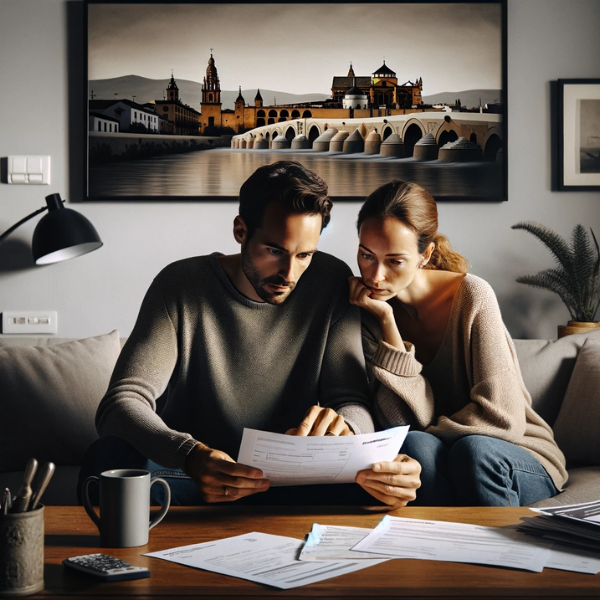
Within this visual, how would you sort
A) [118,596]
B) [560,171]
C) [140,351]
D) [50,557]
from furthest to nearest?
[560,171]
[140,351]
[50,557]
[118,596]

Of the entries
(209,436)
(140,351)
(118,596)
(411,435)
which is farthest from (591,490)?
(118,596)

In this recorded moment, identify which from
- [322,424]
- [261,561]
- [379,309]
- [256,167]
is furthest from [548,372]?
[261,561]

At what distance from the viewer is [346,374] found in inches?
62.6

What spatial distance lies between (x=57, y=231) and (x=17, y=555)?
1.66 m


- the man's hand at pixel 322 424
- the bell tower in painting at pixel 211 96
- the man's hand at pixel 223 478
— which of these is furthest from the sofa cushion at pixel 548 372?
the bell tower in painting at pixel 211 96

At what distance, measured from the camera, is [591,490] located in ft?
5.71

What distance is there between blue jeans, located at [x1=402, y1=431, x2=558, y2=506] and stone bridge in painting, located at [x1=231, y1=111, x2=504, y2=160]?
4.89 feet

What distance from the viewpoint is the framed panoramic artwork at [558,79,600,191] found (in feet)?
8.83

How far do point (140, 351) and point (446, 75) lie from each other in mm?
1780

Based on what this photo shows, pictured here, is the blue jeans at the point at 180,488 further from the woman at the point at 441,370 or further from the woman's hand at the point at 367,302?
the woman's hand at the point at 367,302

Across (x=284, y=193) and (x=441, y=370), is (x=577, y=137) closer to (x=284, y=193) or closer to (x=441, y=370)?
(x=441, y=370)

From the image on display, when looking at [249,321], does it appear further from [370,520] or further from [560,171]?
[560,171]

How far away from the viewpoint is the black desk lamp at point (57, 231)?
7.71 feet

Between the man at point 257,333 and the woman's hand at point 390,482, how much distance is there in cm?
28
